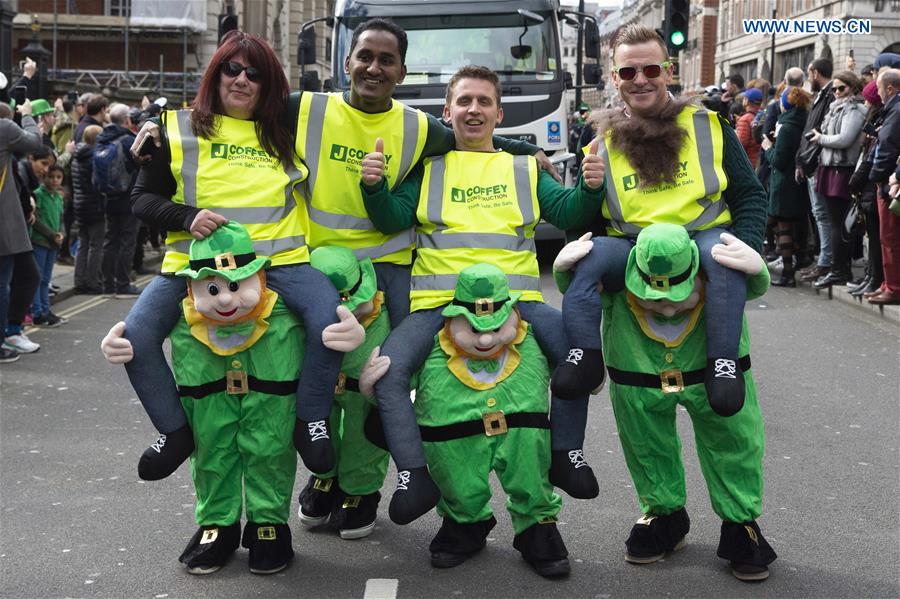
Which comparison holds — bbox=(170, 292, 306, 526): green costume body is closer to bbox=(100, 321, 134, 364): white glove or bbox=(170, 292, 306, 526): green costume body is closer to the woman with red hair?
the woman with red hair

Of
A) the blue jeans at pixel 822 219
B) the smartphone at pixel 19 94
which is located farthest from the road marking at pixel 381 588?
the smartphone at pixel 19 94

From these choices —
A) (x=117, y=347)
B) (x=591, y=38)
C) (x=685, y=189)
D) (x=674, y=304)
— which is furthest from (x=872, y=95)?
(x=117, y=347)

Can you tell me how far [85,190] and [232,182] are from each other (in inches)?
344

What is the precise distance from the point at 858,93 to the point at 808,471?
713cm

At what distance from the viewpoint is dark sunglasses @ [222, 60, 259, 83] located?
4.40 m

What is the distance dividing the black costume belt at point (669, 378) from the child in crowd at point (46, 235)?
7.58 m

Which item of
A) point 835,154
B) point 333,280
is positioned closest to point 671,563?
point 333,280

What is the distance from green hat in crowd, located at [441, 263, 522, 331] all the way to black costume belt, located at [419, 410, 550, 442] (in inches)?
13.1

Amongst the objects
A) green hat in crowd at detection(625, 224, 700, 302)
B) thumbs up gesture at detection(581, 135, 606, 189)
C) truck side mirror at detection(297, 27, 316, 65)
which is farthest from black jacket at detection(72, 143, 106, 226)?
green hat in crowd at detection(625, 224, 700, 302)

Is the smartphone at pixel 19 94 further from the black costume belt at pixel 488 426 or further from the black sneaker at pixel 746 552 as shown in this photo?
the black sneaker at pixel 746 552

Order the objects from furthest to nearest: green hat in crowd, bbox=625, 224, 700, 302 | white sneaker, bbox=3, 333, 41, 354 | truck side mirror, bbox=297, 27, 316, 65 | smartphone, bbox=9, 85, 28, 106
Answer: truck side mirror, bbox=297, 27, 316, 65 → smartphone, bbox=9, 85, 28, 106 → white sneaker, bbox=3, 333, 41, 354 → green hat in crowd, bbox=625, 224, 700, 302

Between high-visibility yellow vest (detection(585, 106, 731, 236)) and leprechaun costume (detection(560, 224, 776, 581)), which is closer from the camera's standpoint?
leprechaun costume (detection(560, 224, 776, 581))

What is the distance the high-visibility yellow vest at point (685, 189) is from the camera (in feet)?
14.6

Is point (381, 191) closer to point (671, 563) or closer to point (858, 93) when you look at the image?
point (671, 563)
